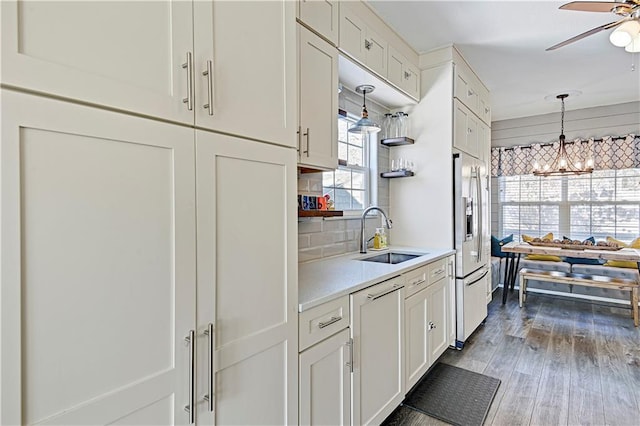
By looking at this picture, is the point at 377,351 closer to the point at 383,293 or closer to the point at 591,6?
the point at 383,293

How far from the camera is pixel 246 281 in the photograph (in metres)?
1.14

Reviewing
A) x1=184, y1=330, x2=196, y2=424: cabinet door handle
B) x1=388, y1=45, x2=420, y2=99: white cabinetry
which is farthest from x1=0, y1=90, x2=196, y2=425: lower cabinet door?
x1=388, y1=45, x2=420, y2=99: white cabinetry

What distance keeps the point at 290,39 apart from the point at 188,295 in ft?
3.32

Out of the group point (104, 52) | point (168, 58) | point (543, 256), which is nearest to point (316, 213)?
point (168, 58)

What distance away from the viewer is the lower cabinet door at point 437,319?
8.39ft

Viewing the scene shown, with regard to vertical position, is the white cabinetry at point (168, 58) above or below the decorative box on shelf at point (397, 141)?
below

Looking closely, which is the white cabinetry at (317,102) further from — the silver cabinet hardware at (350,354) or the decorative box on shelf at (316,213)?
the silver cabinet hardware at (350,354)

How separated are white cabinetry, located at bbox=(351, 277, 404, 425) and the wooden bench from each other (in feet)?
10.5

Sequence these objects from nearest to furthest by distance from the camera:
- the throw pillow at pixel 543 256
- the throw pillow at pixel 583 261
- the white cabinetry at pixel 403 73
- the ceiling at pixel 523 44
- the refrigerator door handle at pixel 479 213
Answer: the ceiling at pixel 523 44
the white cabinetry at pixel 403 73
the refrigerator door handle at pixel 479 213
the throw pillow at pixel 583 261
the throw pillow at pixel 543 256

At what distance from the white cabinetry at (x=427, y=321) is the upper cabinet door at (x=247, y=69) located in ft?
4.64

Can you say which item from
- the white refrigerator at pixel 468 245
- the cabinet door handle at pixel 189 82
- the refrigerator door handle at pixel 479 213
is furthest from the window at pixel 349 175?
the cabinet door handle at pixel 189 82

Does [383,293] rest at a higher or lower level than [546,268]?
higher

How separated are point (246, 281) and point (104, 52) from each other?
742 millimetres

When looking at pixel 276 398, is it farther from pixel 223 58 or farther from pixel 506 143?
pixel 506 143
